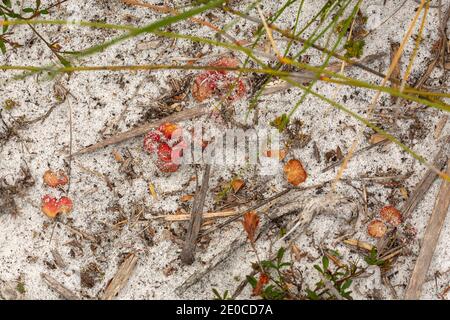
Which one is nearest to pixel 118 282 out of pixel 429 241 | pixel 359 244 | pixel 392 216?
pixel 359 244

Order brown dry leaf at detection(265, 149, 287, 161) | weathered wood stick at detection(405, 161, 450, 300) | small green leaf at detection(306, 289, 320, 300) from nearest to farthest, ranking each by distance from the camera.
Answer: small green leaf at detection(306, 289, 320, 300), weathered wood stick at detection(405, 161, 450, 300), brown dry leaf at detection(265, 149, 287, 161)

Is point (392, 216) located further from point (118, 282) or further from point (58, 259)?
point (58, 259)

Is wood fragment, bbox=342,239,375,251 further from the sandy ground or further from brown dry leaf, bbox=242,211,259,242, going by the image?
brown dry leaf, bbox=242,211,259,242

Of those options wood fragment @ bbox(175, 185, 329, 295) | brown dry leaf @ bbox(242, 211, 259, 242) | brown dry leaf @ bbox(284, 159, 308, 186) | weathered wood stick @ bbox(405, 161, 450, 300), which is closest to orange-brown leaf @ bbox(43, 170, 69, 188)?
wood fragment @ bbox(175, 185, 329, 295)

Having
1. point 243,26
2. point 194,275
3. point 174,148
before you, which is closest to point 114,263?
point 194,275

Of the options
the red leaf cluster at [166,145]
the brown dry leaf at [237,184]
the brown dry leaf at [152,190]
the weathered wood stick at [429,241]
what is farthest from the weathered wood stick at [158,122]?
the weathered wood stick at [429,241]

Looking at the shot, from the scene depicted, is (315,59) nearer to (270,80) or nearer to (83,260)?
(270,80)
